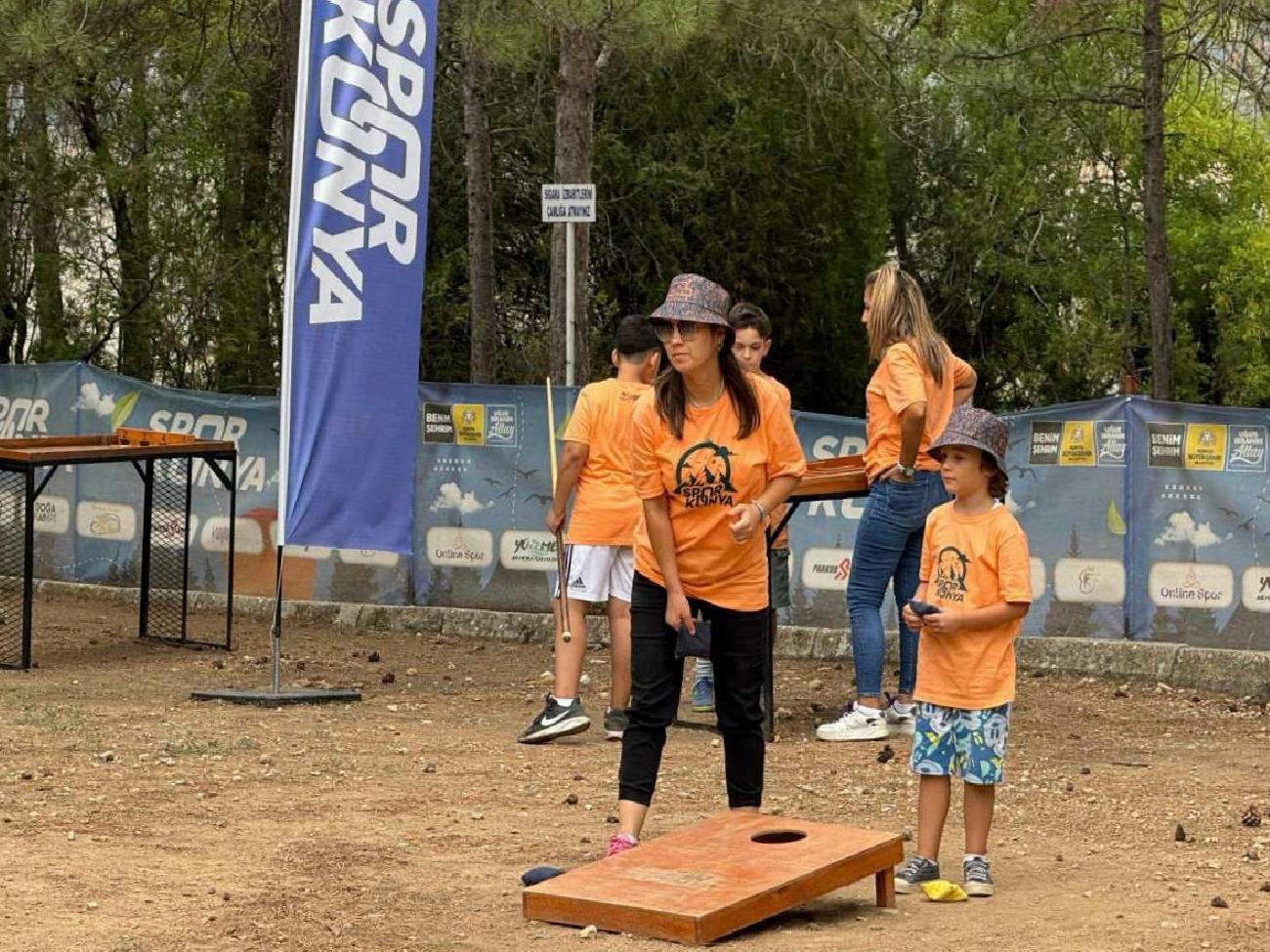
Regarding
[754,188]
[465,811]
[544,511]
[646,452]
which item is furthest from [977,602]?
[754,188]

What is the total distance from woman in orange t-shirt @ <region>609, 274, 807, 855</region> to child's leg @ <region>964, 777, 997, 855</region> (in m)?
0.78

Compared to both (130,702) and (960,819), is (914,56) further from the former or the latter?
(960,819)

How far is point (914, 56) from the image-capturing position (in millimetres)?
25203

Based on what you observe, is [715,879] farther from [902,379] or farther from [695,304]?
[902,379]

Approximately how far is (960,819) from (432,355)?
56.5 feet

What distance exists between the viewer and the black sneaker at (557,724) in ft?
32.2

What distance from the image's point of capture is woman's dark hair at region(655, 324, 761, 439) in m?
6.85

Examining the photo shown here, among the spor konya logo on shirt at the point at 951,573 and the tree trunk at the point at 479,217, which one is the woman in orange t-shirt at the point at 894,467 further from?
the tree trunk at the point at 479,217

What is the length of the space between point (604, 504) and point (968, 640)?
3242 millimetres

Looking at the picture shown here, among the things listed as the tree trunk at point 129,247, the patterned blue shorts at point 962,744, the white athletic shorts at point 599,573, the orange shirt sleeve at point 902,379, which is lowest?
the patterned blue shorts at point 962,744

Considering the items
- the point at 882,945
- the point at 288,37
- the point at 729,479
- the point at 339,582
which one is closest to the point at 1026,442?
the point at 339,582

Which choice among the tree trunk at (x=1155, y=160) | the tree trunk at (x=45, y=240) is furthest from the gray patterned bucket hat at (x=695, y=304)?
the tree trunk at (x=45, y=240)

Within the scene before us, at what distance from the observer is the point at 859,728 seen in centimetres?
986

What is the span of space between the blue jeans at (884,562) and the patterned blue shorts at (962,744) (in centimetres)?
289
